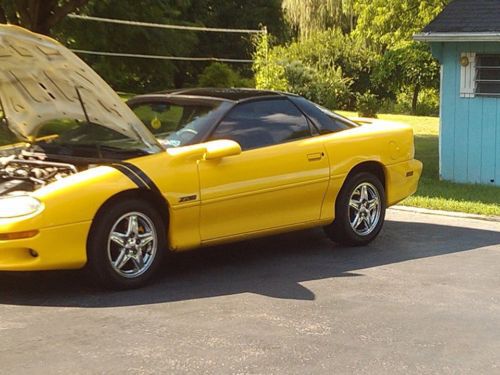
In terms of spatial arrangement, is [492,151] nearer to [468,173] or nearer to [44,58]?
[468,173]

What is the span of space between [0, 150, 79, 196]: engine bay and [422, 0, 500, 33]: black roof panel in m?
7.63

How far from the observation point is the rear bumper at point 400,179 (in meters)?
7.77

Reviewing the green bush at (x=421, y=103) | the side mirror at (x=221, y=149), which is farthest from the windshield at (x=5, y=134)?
the green bush at (x=421, y=103)

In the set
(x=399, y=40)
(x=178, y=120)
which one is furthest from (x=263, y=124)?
(x=399, y=40)

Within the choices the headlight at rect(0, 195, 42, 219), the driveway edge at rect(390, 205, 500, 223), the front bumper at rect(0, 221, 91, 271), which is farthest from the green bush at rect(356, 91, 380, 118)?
the headlight at rect(0, 195, 42, 219)

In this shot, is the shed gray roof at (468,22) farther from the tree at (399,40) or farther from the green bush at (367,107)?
the green bush at (367,107)

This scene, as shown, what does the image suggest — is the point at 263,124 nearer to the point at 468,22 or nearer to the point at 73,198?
the point at 73,198

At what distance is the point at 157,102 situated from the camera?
721 centimetres

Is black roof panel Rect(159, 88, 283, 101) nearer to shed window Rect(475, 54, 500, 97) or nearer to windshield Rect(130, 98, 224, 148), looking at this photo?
windshield Rect(130, 98, 224, 148)

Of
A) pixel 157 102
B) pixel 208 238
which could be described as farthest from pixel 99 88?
pixel 208 238

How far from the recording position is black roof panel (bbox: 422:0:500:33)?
12.2 m

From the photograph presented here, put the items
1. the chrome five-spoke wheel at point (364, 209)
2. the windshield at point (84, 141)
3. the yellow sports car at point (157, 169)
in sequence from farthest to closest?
the chrome five-spoke wheel at point (364, 209) → the windshield at point (84, 141) → the yellow sports car at point (157, 169)

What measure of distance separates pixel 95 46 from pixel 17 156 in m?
25.7

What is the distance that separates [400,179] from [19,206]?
3.81 metres
